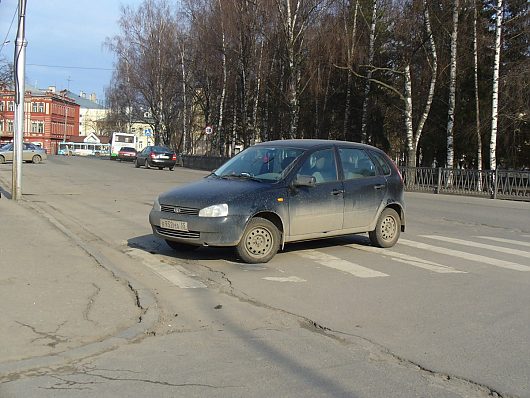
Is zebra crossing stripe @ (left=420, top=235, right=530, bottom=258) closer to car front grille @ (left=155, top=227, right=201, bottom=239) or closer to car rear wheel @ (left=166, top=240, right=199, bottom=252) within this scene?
car rear wheel @ (left=166, top=240, right=199, bottom=252)

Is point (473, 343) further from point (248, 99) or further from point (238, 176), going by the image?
point (248, 99)

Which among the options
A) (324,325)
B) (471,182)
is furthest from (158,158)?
(324,325)

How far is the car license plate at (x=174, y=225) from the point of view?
318 inches

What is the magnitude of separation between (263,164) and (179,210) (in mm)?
1573

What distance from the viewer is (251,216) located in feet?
26.3

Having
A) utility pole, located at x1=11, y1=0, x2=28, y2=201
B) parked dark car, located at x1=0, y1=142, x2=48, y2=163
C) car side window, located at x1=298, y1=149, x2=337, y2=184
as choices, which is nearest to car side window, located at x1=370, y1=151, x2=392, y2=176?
car side window, located at x1=298, y1=149, x2=337, y2=184

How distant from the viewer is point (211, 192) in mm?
8109

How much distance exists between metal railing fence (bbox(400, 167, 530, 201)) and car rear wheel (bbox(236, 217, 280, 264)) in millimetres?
16788

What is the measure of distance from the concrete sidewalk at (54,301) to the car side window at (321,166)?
3.30 metres

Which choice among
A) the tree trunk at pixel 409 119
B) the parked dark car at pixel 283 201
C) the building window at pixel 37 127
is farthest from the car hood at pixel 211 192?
the building window at pixel 37 127

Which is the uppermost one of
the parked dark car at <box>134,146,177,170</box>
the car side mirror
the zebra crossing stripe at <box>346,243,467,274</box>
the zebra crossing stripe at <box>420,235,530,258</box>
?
the parked dark car at <box>134,146,177,170</box>

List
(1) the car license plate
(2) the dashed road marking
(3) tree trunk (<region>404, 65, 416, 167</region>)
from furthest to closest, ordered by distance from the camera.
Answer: (3) tree trunk (<region>404, 65, 416, 167</region>) → (1) the car license plate → (2) the dashed road marking

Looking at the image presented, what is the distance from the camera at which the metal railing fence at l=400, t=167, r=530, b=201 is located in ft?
72.7

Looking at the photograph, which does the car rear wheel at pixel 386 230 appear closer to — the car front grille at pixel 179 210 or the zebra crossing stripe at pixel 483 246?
the zebra crossing stripe at pixel 483 246
